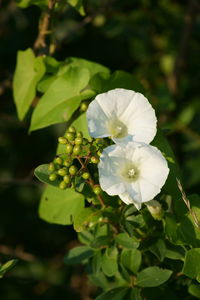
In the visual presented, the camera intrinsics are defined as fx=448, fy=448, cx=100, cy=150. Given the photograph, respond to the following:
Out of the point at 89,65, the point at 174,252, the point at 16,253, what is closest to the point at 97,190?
the point at 174,252

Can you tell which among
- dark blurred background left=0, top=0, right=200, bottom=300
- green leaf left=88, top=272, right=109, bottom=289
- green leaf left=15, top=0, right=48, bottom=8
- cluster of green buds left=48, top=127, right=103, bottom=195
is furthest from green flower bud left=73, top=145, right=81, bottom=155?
dark blurred background left=0, top=0, right=200, bottom=300

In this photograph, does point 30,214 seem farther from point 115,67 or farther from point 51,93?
point 51,93

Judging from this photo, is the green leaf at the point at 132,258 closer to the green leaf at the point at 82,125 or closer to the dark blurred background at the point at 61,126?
the green leaf at the point at 82,125

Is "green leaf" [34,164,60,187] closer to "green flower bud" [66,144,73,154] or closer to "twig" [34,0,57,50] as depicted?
"green flower bud" [66,144,73,154]

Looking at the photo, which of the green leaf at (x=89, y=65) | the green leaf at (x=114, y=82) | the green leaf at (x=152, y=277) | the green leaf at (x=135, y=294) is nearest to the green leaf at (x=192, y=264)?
the green leaf at (x=152, y=277)

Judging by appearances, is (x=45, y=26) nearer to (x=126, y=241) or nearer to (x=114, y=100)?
(x=114, y=100)

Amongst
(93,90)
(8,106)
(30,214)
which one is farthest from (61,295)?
(93,90)

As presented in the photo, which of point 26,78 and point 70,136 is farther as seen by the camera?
point 26,78
